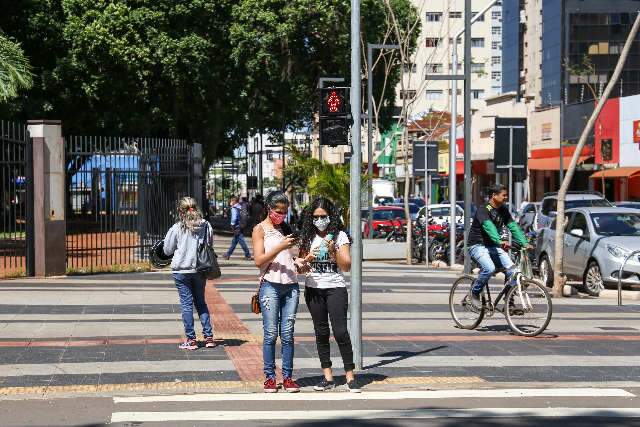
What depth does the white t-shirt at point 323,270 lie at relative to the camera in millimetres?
9453

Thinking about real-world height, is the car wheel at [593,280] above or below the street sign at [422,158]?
below

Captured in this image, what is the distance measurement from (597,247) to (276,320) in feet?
38.0

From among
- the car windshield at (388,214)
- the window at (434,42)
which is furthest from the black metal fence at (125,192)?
the car windshield at (388,214)

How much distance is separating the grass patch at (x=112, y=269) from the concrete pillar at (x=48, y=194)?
91 cm

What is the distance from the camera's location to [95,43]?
36.9 m

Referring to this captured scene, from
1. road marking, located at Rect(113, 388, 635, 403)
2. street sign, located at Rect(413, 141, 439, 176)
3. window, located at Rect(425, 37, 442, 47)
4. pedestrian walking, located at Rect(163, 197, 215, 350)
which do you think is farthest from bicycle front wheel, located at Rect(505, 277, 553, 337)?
window, located at Rect(425, 37, 442, 47)

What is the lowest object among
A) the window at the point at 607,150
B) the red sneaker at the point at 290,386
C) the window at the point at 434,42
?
the red sneaker at the point at 290,386

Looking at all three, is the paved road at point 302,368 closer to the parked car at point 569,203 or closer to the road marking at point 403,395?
the road marking at point 403,395

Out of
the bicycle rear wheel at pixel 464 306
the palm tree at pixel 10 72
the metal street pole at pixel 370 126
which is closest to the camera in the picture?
the bicycle rear wheel at pixel 464 306

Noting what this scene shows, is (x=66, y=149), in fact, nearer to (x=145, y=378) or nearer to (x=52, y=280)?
(x=52, y=280)

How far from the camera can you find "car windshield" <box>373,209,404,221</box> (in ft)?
132

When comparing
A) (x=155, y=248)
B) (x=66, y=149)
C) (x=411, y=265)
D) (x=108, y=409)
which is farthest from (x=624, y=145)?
(x=108, y=409)

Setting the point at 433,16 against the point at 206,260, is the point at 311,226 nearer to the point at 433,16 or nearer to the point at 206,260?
the point at 206,260

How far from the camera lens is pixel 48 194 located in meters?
20.5
